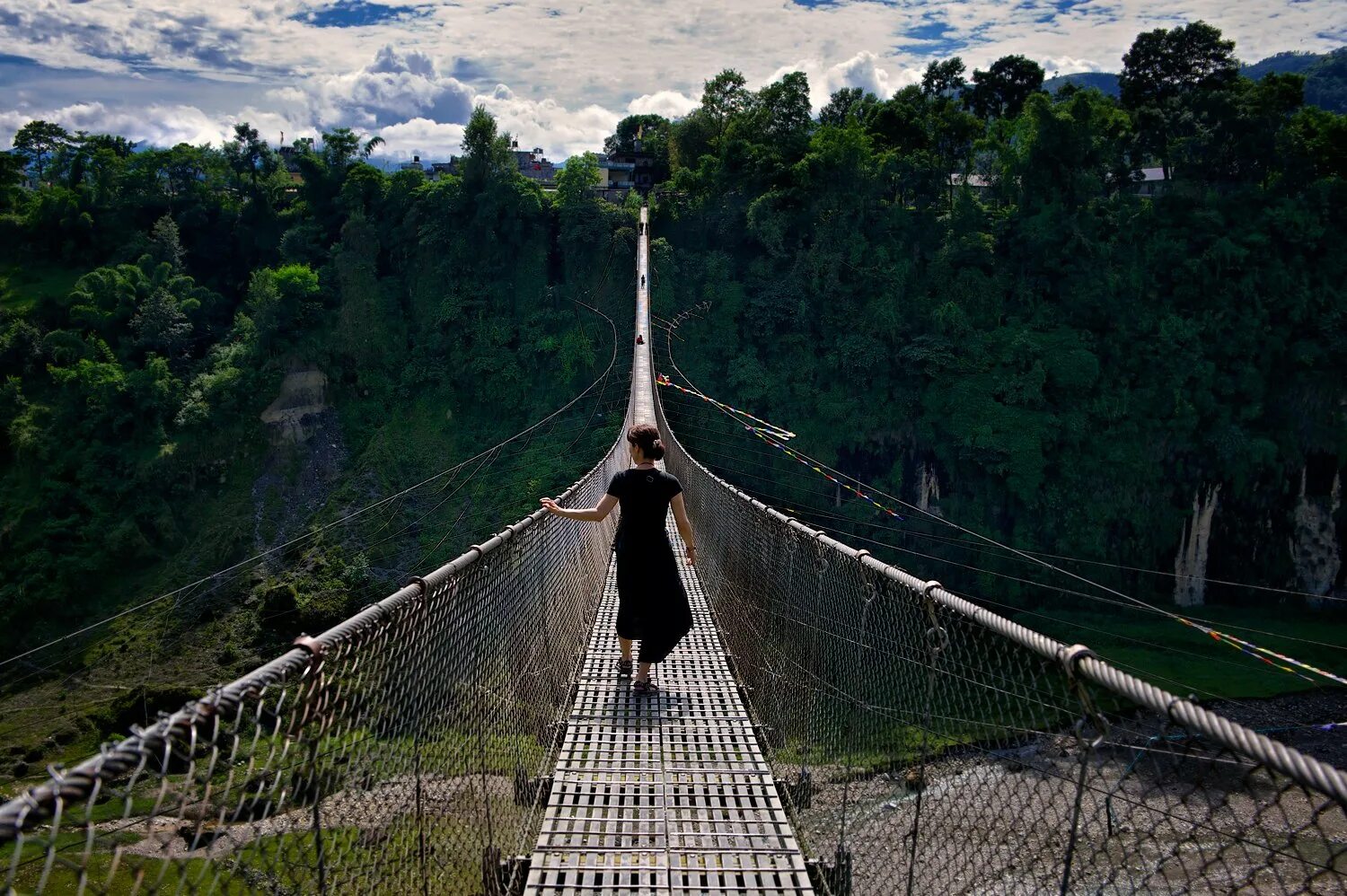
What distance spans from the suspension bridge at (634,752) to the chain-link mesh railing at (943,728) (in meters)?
0.01

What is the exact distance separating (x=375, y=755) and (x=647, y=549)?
1304 mm

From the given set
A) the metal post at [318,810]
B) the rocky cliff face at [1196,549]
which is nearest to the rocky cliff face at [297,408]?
the rocky cliff face at [1196,549]

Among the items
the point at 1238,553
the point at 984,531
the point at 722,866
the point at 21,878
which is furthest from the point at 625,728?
the point at 1238,553

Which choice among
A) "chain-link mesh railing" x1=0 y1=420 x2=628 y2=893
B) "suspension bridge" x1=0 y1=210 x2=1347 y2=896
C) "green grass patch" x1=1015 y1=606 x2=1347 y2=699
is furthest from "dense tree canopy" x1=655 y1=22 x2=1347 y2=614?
"chain-link mesh railing" x1=0 y1=420 x2=628 y2=893

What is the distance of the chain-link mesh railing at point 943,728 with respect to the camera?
1239mm

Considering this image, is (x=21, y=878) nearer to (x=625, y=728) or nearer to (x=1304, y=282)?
(x=625, y=728)

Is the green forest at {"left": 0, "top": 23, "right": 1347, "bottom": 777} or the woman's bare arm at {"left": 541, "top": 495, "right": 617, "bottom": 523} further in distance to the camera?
the green forest at {"left": 0, "top": 23, "right": 1347, "bottom": 777}

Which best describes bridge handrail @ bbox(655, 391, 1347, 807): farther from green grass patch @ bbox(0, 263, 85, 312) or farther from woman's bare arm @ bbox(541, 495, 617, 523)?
green grass patch @ bbox(0, 263, 85, 312)

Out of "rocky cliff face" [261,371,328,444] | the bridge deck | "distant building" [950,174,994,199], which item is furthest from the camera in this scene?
"distant building" [950,174,994,199]

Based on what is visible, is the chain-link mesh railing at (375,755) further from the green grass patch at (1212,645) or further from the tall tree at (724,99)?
the tall tree at (724,99)

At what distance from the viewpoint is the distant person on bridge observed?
3.09 m

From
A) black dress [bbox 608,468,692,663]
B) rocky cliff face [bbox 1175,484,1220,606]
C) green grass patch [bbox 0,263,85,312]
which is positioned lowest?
rocky cliff face [bbox 1175,484,1220,606]

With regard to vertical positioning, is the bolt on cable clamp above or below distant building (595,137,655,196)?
below

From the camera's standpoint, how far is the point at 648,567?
10.4ft
